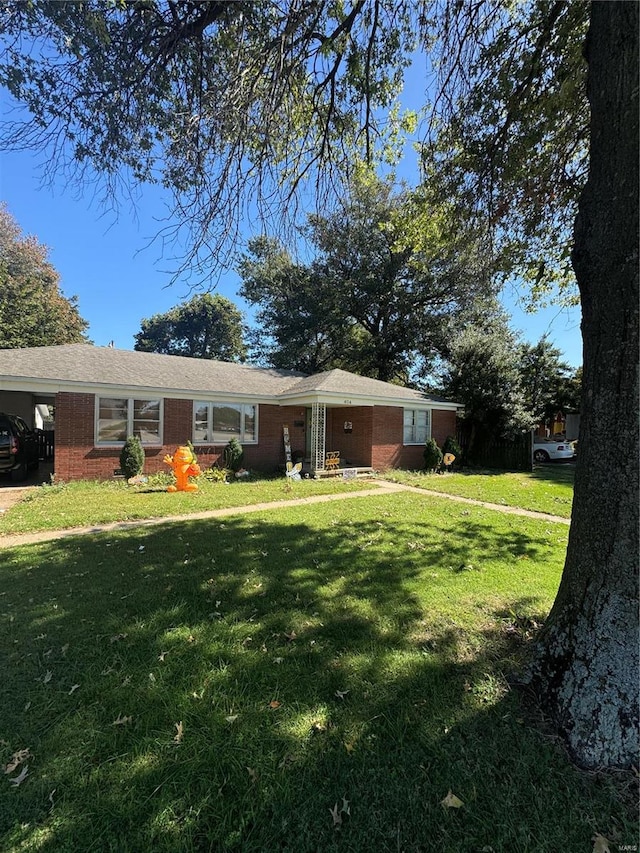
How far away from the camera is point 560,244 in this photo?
7.43 meters

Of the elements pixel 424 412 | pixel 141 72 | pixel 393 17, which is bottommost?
pixel 424 412

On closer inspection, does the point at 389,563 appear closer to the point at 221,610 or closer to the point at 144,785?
the point at 221,610

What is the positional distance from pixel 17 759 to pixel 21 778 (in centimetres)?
17

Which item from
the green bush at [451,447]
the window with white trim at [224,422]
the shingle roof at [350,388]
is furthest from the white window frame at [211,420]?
the green bush at [451,447]

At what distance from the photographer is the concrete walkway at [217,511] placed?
Answer: 643cm

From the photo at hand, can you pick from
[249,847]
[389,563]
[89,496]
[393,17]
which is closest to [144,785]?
[249,847]

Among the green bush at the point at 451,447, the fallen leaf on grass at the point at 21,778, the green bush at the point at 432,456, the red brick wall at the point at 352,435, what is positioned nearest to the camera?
the fallen leaf on grass at the point at 21,778

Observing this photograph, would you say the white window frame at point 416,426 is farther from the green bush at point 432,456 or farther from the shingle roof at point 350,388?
the green bush at point 432,456

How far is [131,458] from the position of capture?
1163cm

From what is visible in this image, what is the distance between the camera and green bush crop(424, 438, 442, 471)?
15453 mm

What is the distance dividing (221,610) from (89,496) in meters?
7.32

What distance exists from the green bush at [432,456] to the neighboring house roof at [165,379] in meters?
1.78

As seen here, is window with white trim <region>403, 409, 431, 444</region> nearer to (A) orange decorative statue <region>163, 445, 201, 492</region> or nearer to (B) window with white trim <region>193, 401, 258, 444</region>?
(B) window with white trim <region>193, 401, 258, 444</region>

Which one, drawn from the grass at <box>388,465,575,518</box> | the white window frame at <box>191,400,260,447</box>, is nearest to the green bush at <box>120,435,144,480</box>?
the white window frame at <box>191,400,260,447</box>
